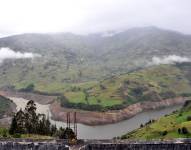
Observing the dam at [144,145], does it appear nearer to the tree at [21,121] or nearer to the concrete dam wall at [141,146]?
the concrete dam wall at [141,146]

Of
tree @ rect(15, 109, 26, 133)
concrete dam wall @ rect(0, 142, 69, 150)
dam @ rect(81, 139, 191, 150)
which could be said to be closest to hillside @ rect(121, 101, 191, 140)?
tree @ rect(15, 109, 26, 133)

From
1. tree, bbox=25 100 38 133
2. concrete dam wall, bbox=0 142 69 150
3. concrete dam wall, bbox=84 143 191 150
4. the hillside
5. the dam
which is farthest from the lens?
the hillside

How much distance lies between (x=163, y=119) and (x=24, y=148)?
102 metres

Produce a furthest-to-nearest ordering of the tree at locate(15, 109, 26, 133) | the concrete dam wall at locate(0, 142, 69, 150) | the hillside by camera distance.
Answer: the hillside
the tree at locate(15, 109, 26, 133)
the concrete dam wall at locate(0, 142, 69, 150)

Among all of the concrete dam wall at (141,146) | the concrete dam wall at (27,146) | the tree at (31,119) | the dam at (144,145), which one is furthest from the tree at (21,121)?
the dam at (144,145)

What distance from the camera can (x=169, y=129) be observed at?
449 feet

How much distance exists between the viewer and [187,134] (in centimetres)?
12431

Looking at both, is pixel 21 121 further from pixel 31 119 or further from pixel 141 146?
pixel 141 146

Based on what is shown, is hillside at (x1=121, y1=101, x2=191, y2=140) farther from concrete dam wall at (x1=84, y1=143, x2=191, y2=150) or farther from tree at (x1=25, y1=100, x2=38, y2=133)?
concrete dam wall at (x1=84, y1=143, x2=191, y2=150)

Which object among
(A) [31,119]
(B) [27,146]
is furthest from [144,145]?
(A) [31,119]

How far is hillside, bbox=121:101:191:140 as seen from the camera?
420 feet

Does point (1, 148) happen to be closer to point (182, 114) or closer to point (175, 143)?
point (175, 143)

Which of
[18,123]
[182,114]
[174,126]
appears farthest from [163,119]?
[18,123]

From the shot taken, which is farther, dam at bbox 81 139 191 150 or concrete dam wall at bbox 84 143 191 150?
dam at bbox 81 139 191 150
